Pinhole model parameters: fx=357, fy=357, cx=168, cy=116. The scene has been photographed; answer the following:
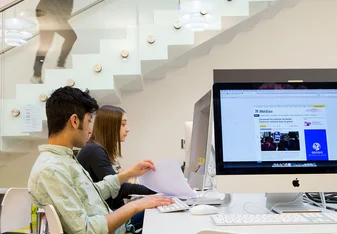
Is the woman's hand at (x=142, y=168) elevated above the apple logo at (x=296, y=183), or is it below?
above

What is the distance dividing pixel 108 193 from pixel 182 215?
0.61 metres

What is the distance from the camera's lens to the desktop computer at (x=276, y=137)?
1.23 meters

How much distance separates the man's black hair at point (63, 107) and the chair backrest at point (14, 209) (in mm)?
842

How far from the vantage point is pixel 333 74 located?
1458 millimetres

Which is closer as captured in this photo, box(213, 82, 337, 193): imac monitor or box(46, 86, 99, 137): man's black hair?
box(213, 82, 337, 193): imac monitor

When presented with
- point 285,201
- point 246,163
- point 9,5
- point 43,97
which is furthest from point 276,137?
point 9,5

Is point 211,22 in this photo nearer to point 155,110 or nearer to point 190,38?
point 190,38

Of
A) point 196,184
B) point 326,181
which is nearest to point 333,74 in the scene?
point 326,181

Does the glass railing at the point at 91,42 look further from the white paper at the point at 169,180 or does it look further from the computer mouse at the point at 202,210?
the computer mouse at the point at 202,210

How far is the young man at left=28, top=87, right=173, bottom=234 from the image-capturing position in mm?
1155

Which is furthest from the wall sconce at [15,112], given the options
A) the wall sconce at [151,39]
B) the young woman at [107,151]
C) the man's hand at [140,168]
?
the man's hand at [140,168]

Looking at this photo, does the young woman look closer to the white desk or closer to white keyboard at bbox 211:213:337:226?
the white desk

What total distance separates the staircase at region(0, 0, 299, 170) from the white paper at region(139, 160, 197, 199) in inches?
81.9

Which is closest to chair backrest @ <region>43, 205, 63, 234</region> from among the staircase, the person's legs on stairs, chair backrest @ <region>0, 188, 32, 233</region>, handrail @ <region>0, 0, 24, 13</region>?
chair backrest @ <region>0, 188, 32, 233</region>
